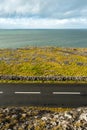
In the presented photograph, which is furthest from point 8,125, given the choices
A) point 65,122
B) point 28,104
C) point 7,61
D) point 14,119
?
point 7,61

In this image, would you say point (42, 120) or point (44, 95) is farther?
point (44, 95)

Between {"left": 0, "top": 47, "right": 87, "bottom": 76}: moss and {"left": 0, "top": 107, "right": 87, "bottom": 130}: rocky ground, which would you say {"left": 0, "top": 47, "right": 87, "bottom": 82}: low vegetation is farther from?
{"left": 0, "top": 107, "right": 87, "bottom": 130}: rocky ground

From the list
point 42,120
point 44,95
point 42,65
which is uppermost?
point 42,120

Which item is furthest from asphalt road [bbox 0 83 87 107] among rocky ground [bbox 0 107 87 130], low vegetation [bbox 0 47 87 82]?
rocky ground [bbox 0 107 87 130]

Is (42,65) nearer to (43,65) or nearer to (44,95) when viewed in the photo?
(43,65)

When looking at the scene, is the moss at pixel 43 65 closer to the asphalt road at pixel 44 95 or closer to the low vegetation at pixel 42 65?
the low vegetation at pixel 42 65

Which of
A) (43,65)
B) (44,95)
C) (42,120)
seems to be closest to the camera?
(42,120)

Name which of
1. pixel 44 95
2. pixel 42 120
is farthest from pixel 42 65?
pixel 42 120
